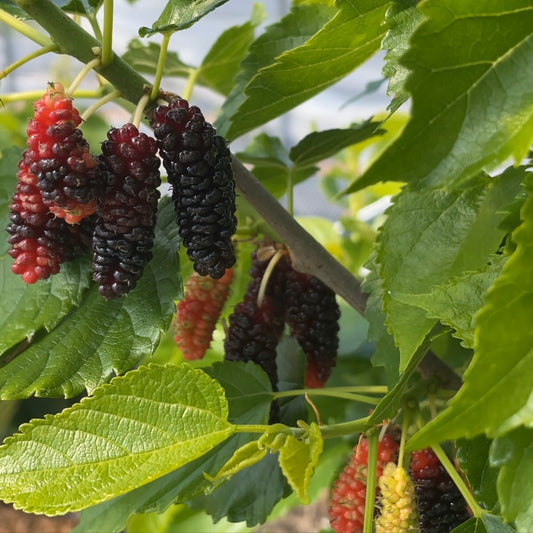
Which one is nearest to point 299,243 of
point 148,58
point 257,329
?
point 257,329

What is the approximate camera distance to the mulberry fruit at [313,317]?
57 cm

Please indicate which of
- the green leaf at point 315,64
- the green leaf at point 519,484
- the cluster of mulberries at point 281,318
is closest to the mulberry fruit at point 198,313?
the cluster of mulberries at point 281,318

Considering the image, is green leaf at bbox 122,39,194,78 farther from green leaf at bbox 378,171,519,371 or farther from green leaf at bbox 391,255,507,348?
green leaf at bbox 391,255,507,348

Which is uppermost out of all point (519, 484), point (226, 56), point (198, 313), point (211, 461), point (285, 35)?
point (226, 56)

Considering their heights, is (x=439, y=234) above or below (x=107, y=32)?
below

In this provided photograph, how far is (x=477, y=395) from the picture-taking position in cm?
26

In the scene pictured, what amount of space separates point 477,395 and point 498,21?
5.2 inches

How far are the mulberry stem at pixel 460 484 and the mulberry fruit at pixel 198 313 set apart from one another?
20 cm

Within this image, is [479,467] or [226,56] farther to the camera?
[226,56]

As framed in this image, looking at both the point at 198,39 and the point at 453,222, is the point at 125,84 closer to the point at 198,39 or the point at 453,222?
the point at 453,222

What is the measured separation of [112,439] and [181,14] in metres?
0.22

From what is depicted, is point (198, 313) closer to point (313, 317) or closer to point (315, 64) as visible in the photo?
point (313, 317)

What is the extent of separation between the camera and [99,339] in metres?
0.48

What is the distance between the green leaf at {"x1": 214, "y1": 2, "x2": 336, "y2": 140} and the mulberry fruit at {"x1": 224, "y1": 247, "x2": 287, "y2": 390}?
0.13 m
